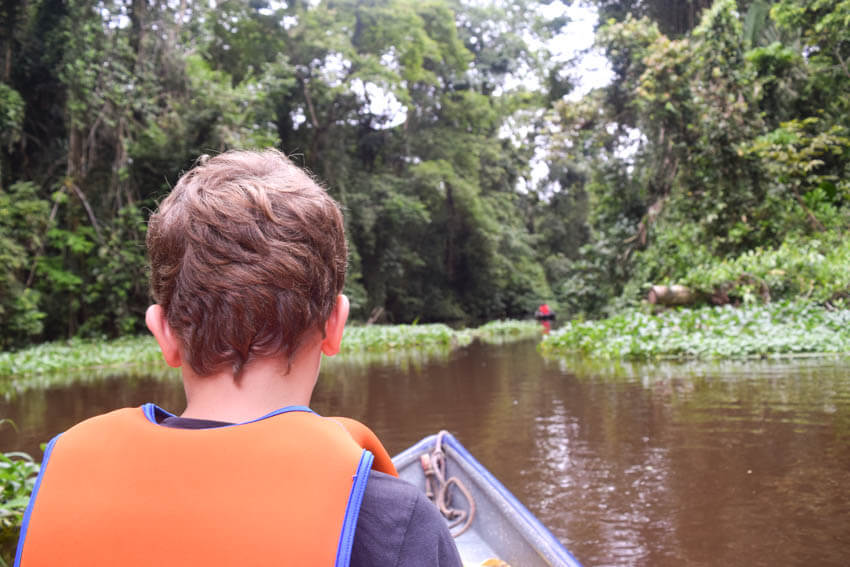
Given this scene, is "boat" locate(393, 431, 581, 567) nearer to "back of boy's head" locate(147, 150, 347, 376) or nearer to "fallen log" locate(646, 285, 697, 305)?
"back of boy's head" locate(147, 150, 347, 376)

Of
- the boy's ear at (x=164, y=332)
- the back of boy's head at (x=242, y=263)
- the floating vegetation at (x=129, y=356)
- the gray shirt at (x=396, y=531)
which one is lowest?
the floating vegetation at (x=129, y=356)

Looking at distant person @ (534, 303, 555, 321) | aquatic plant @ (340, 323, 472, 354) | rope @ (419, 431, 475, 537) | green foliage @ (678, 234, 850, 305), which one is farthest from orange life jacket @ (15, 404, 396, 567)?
distant person @ (534, 303, 555, 321)

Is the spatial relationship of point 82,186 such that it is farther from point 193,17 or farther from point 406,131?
point 406,131

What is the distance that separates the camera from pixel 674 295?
34.5 ft

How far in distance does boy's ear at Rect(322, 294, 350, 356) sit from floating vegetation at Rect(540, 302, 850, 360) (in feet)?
25.3

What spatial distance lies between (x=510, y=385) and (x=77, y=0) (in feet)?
37.4

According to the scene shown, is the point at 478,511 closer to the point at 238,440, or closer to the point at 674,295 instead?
the point at 238,440

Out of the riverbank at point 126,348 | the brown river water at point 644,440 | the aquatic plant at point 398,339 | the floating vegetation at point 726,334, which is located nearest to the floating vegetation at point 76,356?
the riverbank at point 126,348

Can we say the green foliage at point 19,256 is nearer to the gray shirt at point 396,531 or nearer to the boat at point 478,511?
the boat at point 478,511

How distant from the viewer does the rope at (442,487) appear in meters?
2.89

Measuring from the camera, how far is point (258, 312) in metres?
0.96

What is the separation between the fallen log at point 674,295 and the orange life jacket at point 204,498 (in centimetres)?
1029

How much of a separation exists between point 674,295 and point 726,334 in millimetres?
2034

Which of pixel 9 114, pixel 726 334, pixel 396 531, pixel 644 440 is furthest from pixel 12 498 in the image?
pixel 9 114
